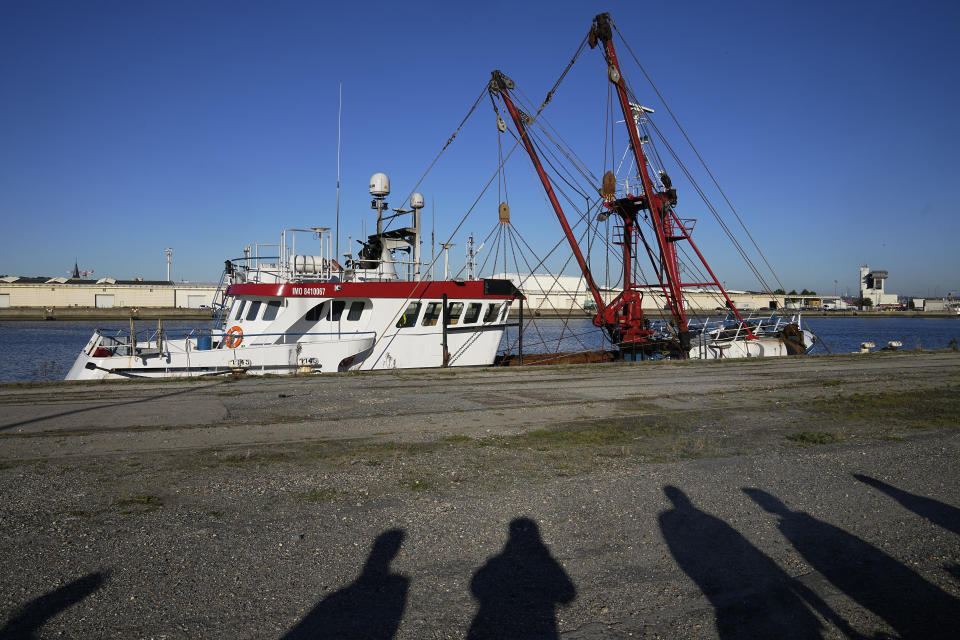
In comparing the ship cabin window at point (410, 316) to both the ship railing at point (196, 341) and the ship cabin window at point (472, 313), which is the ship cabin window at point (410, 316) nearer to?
the ship railing at point (196, 341)

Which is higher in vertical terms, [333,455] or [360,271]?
[360,271]

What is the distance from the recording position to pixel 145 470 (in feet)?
21.1

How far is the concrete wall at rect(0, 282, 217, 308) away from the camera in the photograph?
75125 mm

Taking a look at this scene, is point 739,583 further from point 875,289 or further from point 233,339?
point 875,289

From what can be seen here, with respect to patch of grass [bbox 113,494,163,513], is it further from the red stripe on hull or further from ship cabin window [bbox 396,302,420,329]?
ship cabin window [bbox 396,302,420,329]

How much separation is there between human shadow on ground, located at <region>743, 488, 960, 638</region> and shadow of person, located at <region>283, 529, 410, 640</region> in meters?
3.10

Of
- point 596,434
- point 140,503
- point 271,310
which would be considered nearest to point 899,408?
point 596,434

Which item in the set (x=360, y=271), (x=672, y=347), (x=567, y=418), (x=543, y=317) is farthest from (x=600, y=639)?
(x=543, y=317)

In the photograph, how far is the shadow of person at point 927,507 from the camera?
17.5 ft

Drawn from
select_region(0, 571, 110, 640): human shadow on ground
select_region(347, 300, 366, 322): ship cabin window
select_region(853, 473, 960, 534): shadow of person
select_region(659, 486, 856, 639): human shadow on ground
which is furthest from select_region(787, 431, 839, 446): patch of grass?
select_region(347, 300, 366, 322): ship cabin window

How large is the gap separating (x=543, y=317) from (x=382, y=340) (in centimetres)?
6544

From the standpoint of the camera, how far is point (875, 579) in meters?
4.30

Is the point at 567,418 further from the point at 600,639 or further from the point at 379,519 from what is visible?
the point at 600,639

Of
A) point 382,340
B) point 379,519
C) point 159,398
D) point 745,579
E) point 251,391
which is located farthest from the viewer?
point 382,340
